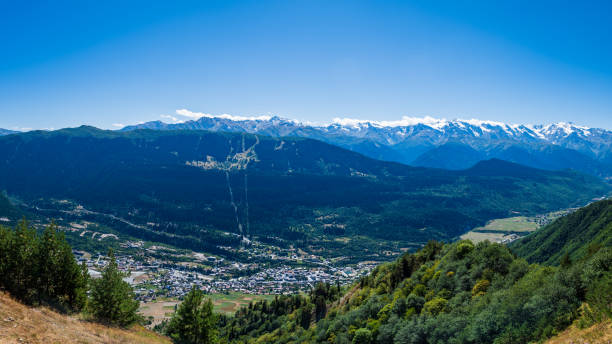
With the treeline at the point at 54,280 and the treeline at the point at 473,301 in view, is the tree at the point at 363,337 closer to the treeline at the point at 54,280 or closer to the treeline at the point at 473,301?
the treeline at the point at 473,301

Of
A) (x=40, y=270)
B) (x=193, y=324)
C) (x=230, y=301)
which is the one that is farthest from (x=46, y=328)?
(x=230, y=301)

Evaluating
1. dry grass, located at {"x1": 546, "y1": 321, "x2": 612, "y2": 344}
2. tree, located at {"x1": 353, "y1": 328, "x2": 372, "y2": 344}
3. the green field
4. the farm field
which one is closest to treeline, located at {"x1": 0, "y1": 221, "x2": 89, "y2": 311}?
tree, located at {"x1": 353, "y1": 328, "x2": 372, "y2": 344}

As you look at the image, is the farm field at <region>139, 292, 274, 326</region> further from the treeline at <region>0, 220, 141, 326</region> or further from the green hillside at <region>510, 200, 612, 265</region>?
the green hillside at <region>510, 200, 612, 265</region>

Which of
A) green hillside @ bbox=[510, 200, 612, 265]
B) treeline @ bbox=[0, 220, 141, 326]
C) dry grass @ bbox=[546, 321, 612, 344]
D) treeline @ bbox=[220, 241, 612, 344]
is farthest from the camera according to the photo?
green hillside @ bbox=[510, 200, 612, 265]

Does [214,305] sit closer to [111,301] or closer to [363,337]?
[363,337]

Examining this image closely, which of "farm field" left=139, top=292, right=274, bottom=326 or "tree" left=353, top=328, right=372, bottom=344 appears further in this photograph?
"farm field" left=139, top=292, right=274, bottom=326

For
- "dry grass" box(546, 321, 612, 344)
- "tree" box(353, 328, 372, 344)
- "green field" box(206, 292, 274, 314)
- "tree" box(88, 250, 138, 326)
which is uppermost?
"dry grass" box(546, 321, 612, 344)

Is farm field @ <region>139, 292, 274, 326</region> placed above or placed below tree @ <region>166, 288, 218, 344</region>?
below
